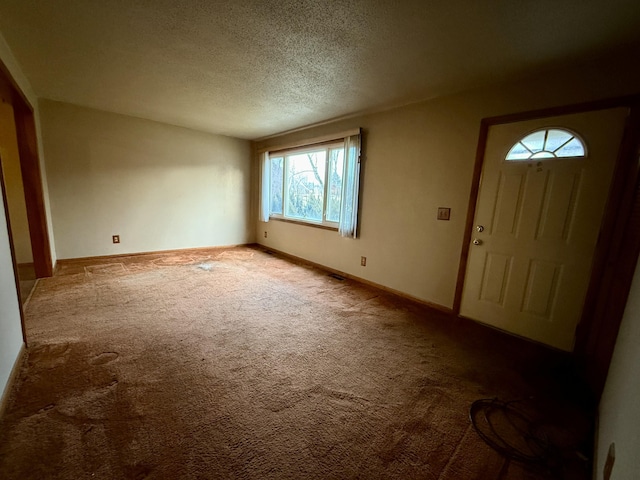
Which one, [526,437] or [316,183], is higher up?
[316,183]

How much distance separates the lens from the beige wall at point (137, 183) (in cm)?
378

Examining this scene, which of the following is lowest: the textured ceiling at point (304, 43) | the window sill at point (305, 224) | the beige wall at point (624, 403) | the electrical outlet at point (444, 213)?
the beige wall at point (624, 403)

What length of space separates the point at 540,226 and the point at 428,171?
115 centimetres

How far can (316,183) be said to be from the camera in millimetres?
4473

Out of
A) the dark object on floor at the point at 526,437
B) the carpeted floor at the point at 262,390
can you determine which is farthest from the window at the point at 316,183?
the dark object on floor at the point at 526,437

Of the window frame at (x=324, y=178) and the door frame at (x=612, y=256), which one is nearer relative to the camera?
the door frame at (x=612, y=256)

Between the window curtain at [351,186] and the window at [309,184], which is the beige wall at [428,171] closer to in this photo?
the window curtain at [351,186]

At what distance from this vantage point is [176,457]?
1189 mm

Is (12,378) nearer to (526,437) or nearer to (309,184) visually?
(526,437)

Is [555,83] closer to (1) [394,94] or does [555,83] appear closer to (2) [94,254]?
(1) [394,94]

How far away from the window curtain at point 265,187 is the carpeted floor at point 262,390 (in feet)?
8.87

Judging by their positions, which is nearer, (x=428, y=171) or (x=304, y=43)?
(x=304, y=43)

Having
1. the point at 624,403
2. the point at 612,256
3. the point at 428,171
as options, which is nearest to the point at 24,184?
the point at 428,171

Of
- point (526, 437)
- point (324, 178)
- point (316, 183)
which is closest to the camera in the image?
point (526, 437)
